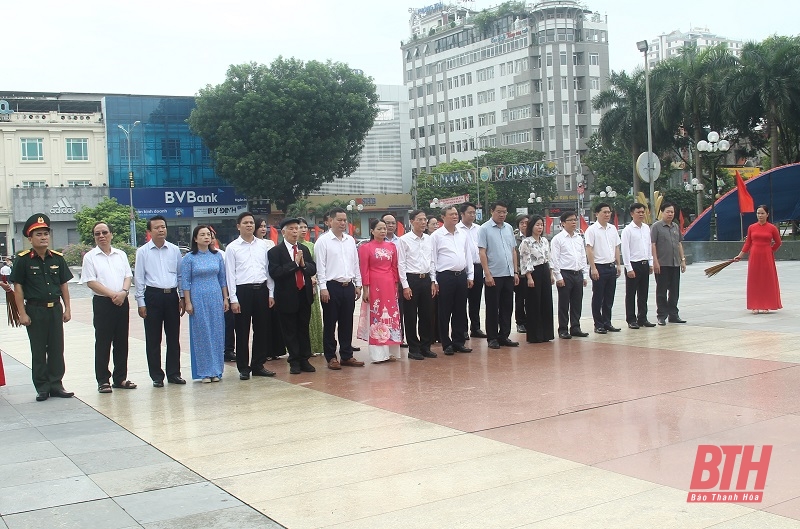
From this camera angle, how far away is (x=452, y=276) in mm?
10398

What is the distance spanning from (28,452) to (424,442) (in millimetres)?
2844

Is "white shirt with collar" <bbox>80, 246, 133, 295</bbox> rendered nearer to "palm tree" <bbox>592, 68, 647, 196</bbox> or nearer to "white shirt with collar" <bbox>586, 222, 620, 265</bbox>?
"white shirt with collar" <bbox>586, 222, 620, 265</bbox>

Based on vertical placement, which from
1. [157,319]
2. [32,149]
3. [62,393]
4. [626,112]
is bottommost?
[62,393]

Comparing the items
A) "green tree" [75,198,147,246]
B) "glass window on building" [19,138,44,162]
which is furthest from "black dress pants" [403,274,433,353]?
"glass window on building" [19,138,44,162]

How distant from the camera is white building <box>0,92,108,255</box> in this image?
55.7m

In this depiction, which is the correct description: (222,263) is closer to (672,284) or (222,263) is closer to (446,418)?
(446,418)

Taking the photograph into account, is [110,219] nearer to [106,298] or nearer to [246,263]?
[246,263]

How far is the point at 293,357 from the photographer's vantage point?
369 inches

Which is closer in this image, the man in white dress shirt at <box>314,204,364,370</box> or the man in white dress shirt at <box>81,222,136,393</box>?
the man in white dress shirt at <box>81,222,136,393</box>

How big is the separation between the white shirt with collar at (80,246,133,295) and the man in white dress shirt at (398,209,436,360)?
10.2 feet

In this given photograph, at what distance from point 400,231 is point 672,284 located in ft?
15.7

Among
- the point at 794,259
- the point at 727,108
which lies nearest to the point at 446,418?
the point at 794,259

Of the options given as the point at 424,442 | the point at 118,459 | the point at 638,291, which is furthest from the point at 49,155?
the point at 424,442

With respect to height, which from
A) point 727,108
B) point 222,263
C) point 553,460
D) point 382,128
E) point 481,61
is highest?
point 481,61
